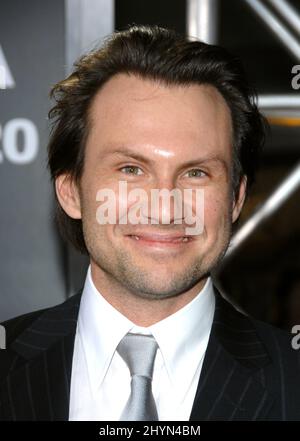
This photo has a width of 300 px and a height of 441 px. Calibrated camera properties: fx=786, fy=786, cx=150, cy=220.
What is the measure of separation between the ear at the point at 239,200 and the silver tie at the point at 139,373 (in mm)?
313

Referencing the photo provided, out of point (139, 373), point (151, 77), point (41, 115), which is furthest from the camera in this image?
point (41, 115)

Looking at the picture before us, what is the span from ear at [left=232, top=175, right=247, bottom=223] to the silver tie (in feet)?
1.03

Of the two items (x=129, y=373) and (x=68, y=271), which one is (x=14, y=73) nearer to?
(x=68, y=271)

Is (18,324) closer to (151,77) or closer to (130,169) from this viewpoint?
(130,169)

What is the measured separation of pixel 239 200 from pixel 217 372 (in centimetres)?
36

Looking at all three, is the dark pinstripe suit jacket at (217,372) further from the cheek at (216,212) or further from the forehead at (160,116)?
the forehead at (160,116)

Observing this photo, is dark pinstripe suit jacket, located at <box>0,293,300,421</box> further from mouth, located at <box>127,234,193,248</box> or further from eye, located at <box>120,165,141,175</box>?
eye, located at <box>120,165,141,175</box>

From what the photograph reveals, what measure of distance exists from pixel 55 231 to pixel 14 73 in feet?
1.15

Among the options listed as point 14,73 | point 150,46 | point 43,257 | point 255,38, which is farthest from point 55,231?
point 255,38

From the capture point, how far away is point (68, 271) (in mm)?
1693

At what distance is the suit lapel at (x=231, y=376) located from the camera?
4.15ft

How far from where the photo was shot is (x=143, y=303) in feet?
4.47

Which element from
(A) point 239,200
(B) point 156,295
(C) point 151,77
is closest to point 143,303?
(B) point 156,295

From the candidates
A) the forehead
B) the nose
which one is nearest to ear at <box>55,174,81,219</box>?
the forehead
